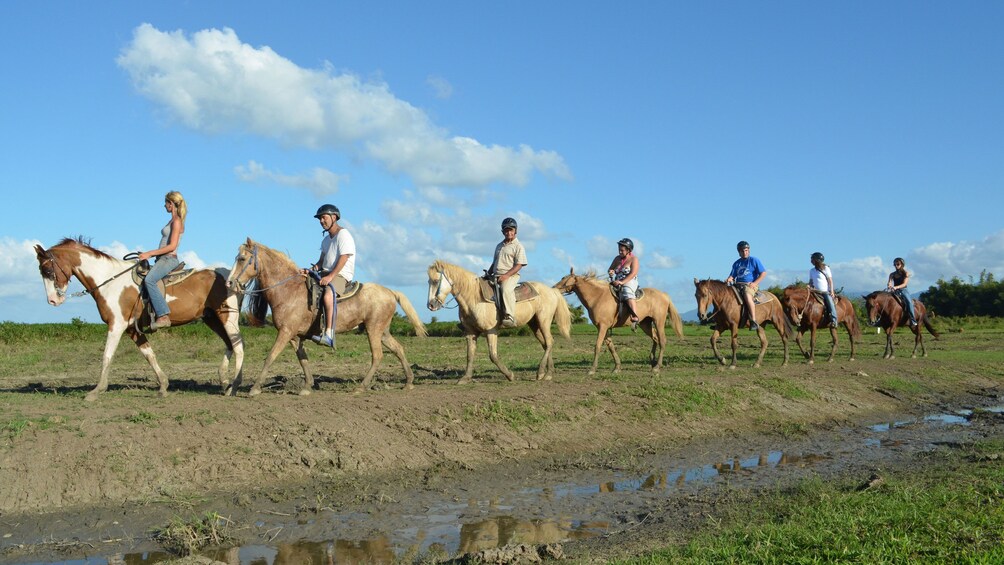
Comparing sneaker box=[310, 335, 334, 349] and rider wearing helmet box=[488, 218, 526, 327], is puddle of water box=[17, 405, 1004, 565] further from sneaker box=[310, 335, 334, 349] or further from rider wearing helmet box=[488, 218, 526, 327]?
rider wearing helmet box=[488, 218, 526, 327]

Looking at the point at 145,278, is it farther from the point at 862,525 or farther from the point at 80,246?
the point at 862,525

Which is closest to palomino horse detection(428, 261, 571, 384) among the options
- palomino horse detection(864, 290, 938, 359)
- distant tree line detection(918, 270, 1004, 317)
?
palomino horse detection(864, 290, 938, 359)

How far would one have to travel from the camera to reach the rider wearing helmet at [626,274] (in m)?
15.2

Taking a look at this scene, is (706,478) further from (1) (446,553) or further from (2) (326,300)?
(2) (326,300)

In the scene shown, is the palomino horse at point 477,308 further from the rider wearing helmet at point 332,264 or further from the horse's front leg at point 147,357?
the horse's front leg at point 147,357

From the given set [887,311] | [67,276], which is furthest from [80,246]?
[887,311]

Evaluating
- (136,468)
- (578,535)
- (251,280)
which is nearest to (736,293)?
(251,280)

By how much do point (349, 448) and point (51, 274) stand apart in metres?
5.11

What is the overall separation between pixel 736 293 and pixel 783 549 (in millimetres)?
12824

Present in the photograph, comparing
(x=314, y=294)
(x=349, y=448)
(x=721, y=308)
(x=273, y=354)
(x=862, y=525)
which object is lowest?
(x=862, y=525)

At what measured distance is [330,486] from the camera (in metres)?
7.79

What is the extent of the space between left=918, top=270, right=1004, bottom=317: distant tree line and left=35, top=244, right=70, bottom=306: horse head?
1800 inches

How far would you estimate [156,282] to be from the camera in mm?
10641

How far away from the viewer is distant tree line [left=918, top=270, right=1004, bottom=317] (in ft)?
148
